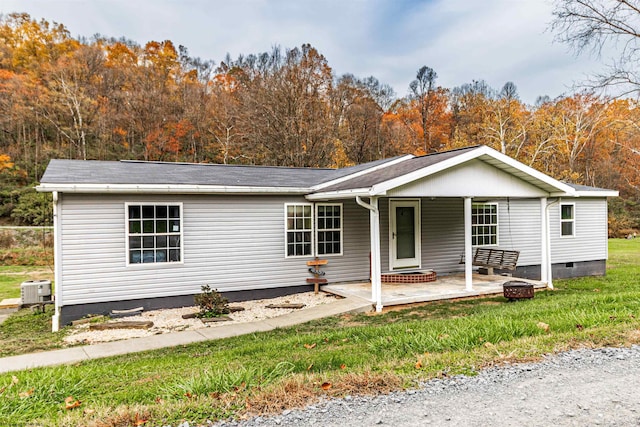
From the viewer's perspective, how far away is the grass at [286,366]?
3139 mm

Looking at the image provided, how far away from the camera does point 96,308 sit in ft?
26.8

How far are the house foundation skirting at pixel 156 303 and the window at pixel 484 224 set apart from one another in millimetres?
5439

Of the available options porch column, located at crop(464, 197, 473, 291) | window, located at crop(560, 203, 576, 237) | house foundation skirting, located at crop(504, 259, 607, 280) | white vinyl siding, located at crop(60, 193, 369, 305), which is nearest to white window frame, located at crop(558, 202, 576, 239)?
window, located at crop(560, 203, 576, 237)

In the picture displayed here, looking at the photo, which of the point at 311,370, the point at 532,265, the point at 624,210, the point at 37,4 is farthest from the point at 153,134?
the point at 624,210

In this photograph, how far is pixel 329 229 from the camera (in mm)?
10438

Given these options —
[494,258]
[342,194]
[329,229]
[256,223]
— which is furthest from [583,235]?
[256,223]

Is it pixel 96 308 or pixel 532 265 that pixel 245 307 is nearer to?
pixel 96 308

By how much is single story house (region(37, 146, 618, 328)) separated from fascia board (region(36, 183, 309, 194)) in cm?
2

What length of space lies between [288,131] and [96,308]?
14.9 m

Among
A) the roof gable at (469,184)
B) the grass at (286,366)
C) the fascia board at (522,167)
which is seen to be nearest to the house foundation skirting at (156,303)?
the grass at (286,366)

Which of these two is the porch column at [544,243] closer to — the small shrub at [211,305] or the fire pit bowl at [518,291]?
the fire pit bowl at [518,291]

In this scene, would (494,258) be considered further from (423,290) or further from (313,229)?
(313,229)

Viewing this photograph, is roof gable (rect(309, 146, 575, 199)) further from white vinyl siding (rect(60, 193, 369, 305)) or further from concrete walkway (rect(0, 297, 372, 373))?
concrete walkway (rect(0, 297, 372, 373))

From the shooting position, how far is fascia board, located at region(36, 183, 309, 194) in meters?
7.55
